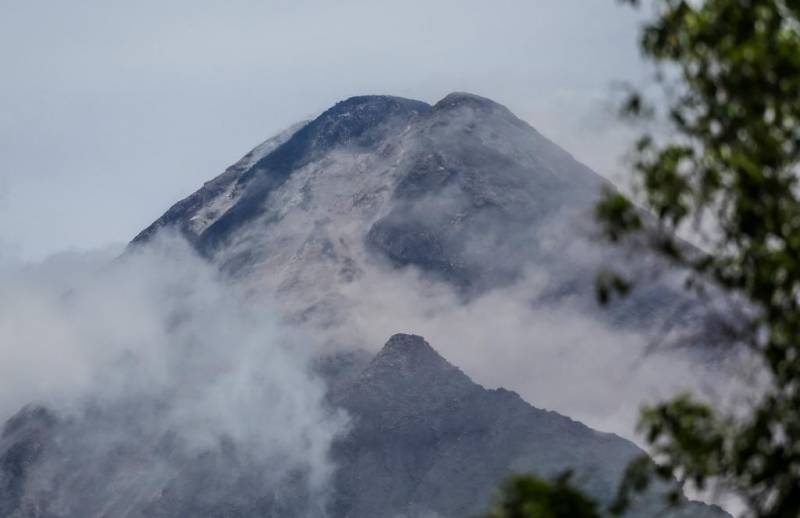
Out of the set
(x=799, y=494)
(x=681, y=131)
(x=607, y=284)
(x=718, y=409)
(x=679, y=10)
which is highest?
(x=679, y=10)

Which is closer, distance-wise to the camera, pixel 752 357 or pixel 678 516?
pixel 752 357

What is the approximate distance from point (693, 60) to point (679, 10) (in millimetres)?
1051

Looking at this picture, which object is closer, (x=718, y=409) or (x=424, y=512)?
(x=718, y=409)

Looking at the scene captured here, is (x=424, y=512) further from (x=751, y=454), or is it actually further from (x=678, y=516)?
(x=751, y=454)

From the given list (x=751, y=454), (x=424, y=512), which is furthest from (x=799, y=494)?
(x=424, y=512)

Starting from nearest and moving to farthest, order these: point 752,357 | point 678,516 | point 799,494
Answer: point 799,494 < point 752,357 < point 678,516

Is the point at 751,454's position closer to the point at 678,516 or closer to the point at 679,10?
the point at 679,10

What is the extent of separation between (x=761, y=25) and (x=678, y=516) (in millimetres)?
180205

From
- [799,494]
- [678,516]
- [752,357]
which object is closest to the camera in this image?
[799,494]

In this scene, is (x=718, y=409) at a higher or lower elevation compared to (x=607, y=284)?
lower

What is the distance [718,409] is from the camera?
20312mm

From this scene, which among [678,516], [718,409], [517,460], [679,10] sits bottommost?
[678,516]

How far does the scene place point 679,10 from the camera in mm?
22609

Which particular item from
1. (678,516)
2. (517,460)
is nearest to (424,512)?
(517,460)
